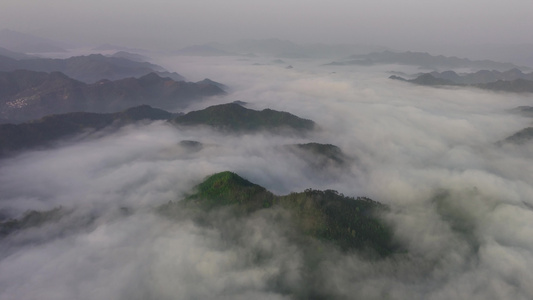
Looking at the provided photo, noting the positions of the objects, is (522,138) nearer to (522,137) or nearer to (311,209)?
(522,137)

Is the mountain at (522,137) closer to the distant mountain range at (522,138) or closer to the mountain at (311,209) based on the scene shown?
the distant mountain range at (522,138)

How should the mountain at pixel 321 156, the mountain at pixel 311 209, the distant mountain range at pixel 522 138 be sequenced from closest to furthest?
the mountain at pixel 311 209, the mountain at pixel 321 156, the distant mountain range at pixel 522 138

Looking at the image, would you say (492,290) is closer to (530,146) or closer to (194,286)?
(194,286)

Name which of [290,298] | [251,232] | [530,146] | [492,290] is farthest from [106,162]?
[530,146]

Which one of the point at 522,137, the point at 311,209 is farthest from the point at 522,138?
the point at 311,209

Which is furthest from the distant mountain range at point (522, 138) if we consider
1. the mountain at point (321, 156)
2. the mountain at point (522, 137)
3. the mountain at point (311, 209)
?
the mountain at point (311, 209)

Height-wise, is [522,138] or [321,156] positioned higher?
[522,138]

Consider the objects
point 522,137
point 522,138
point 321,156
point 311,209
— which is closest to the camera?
point 311,209

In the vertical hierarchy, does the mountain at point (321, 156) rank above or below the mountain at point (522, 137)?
below
